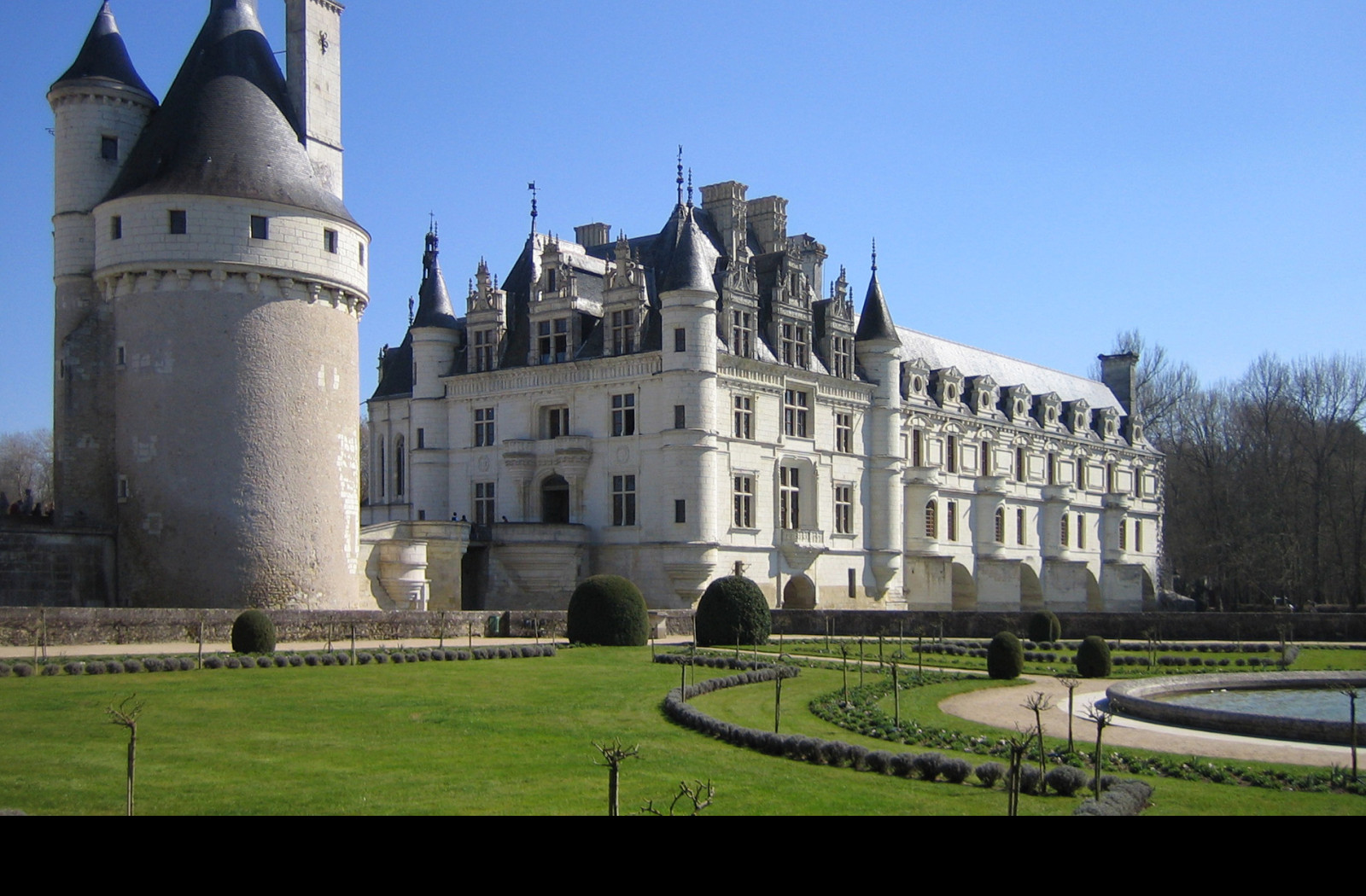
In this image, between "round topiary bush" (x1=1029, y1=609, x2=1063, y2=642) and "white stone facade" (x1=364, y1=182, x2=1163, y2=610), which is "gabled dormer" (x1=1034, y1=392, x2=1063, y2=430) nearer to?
"white stone facade" (x1=364, y1=182, x2=1163, y2=610)

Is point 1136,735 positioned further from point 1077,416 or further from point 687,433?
point 1077,416

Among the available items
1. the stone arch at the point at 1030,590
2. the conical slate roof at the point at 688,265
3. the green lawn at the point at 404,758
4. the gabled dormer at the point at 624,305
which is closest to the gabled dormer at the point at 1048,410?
the stone arch at the point at 1030,590

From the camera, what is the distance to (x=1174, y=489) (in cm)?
7200

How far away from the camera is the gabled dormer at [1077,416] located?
6114cm

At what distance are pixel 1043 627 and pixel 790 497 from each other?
11316 mm

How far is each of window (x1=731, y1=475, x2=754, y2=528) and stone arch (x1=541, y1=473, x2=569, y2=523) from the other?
5435 millimetres

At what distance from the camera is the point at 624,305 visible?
38781 millimetres

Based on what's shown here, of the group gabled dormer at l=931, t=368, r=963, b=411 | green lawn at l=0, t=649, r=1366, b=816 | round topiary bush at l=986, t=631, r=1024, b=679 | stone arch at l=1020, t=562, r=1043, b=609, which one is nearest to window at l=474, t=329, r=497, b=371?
gabled dormer at l=931, t=368, r=963, b=411

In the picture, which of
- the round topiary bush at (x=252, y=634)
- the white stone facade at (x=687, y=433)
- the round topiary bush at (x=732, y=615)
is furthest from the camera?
the white stone facade at (x=687, y=433)

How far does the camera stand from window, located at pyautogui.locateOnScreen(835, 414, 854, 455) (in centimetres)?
4366

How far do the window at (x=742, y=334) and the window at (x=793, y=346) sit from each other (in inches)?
78.0

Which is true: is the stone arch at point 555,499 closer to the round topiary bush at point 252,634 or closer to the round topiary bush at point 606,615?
the round topiary bush at point 606,615
